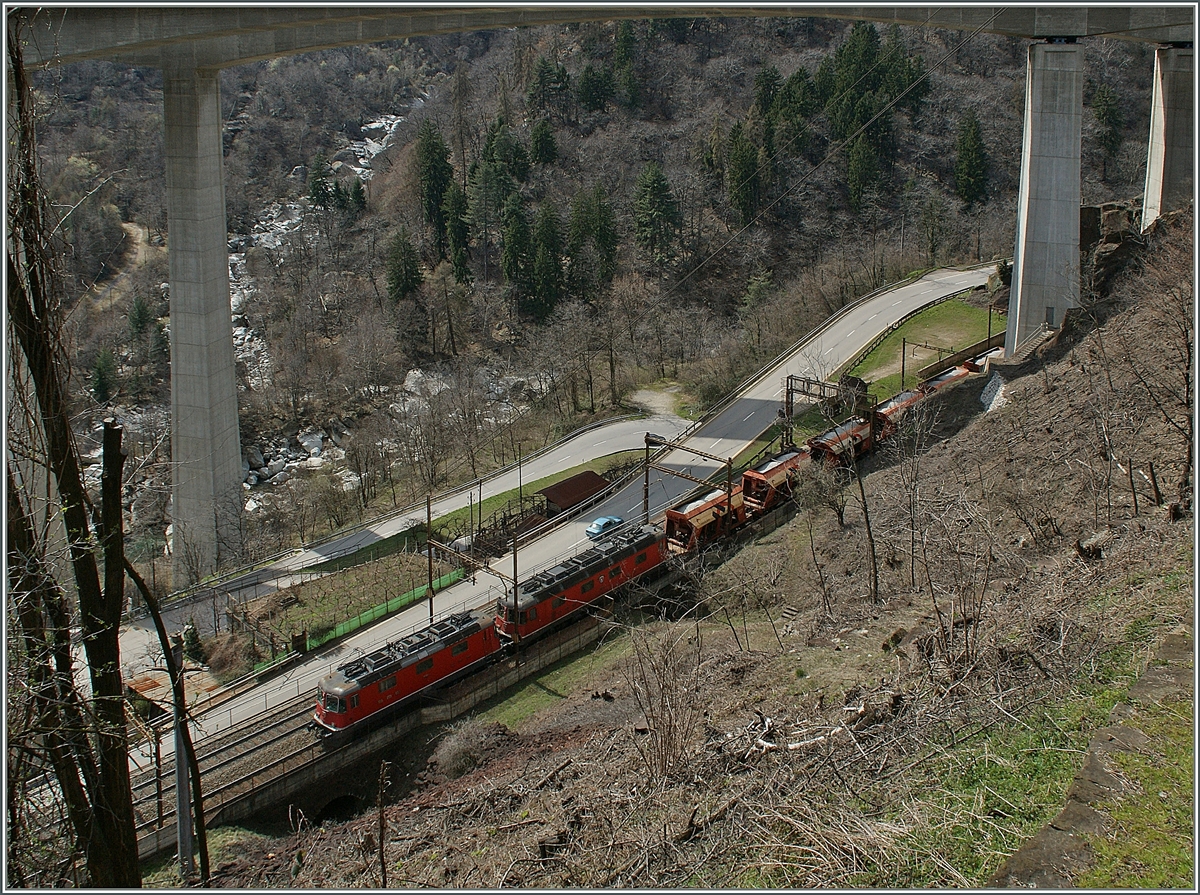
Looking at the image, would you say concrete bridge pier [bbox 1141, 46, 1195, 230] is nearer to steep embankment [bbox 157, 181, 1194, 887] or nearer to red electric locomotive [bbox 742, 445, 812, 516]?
steep embankment [bbox 157, 181, 1194, 887]

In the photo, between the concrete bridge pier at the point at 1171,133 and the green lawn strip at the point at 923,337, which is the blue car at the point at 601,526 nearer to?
the green lawn strip at the point at 923,337

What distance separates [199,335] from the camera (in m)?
28.8

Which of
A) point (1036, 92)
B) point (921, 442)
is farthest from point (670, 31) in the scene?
point (921, 442)

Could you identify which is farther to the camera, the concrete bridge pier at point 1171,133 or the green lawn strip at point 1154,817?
the concrete bridge pier at point 1171,133

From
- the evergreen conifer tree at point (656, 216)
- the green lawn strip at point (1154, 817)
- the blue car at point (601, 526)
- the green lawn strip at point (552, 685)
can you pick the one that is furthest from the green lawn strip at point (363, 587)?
the evergreen conifer tree at point (656, 216)

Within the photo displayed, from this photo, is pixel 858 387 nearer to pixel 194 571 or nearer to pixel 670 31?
pixel 194 571

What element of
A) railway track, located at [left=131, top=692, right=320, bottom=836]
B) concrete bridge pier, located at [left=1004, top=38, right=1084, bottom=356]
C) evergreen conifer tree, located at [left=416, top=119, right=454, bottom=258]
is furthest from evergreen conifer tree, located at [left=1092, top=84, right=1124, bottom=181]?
railway track, located at [left=131, top=692, right=320, bottom=836]

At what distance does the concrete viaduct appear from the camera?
2527cm

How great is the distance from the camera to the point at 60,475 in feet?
20.2

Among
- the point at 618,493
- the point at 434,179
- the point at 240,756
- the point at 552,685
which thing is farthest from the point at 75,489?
the point at 434,179

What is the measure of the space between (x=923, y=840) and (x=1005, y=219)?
218 ft

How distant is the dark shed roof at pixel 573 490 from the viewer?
1256 inches

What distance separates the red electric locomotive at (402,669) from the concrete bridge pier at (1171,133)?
28491mm

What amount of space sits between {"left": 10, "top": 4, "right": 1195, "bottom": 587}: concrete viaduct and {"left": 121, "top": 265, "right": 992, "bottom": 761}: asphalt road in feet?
13.5
